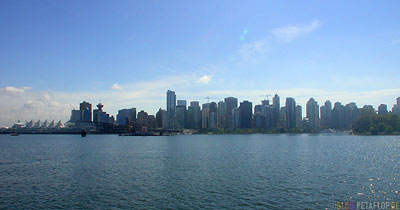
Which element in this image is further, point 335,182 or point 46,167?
point 46,167

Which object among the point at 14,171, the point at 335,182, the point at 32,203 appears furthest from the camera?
the point at 14,171

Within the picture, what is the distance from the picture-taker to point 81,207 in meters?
35.9

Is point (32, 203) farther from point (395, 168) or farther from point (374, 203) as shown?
point (395, 168)

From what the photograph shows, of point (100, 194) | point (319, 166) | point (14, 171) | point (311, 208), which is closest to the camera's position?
point (311, 208)

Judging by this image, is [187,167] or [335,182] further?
[187,167]

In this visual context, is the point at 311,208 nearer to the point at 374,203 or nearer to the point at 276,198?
the point at 276,198

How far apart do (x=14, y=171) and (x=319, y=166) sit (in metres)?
67.0

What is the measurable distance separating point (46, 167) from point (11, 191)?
25.1 metres

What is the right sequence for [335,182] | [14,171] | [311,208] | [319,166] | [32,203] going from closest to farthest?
[311,208], [32,203], [335,182], [14,171], [319,166]

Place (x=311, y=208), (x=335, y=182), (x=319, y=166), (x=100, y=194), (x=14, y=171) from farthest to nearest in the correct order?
(x=319, y=166) < (x=14, y=171) < (x=335, y=182) < (x=100, y=194) < (x=311, y=208)

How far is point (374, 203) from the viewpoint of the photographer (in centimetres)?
Result: 3647

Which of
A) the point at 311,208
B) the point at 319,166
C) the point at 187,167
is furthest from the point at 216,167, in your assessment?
the point at 311,208

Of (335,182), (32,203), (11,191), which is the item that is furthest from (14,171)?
(335,182)

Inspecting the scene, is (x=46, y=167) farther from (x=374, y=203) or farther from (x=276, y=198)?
(x=374, y=203)
